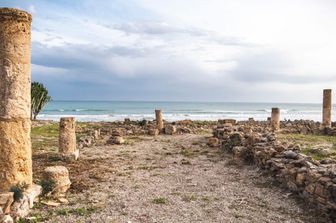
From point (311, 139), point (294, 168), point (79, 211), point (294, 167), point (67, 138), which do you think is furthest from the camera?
point (311, 139)

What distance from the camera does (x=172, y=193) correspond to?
967 centimetres

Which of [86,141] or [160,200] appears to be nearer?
[160,200]

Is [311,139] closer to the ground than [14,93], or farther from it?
closer to the ground

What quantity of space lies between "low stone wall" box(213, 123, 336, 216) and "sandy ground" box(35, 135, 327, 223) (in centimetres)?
32

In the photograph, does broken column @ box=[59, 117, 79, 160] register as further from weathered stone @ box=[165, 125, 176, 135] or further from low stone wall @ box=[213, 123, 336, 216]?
weathered stone @ box=[165, 125, 176, 135]

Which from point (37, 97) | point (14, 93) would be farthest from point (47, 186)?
point (37, 97)

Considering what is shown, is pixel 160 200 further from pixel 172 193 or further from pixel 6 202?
pixel 6 202

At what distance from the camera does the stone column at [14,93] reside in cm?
844

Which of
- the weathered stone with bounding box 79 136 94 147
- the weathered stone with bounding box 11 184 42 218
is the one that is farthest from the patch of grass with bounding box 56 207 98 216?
the weathered stone with bounding box 79 136 94 147

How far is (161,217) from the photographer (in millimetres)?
7824

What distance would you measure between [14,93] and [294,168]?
7203mm

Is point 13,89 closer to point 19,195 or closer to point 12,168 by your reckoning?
point 12,168

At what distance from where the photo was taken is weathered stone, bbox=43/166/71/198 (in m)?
9.23

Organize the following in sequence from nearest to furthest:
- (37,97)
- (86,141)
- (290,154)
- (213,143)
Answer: (290,154) → (213,143) → (86,141) → (37,97)
